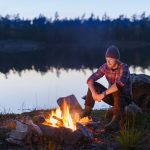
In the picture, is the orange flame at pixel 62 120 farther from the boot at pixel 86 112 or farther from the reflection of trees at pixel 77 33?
the reflection of trees at pixel 77 33

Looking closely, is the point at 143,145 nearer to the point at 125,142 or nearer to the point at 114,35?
the point at 125,142

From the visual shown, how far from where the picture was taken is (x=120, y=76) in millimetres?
7363

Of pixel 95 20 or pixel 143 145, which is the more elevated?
pixel 95 20

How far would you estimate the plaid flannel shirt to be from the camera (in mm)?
7316

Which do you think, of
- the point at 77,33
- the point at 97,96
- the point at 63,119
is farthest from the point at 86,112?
the point at 77,33

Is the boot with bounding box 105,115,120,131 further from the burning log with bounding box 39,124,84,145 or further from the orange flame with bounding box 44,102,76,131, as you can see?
the burning log with bounding box 39,124,84,145

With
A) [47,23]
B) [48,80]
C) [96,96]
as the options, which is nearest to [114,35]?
[47,23]

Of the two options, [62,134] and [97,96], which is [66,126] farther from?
[97,96]

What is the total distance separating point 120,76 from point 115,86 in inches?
8.2

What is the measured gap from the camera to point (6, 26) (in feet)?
315

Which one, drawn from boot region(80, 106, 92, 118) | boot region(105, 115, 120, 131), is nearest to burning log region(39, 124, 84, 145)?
boot region(105, 115, 120, 131)

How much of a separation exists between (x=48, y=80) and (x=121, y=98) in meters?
20.3

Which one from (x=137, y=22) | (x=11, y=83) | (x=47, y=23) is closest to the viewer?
(x=11, y=83)

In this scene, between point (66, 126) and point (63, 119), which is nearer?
point (66, 126)
